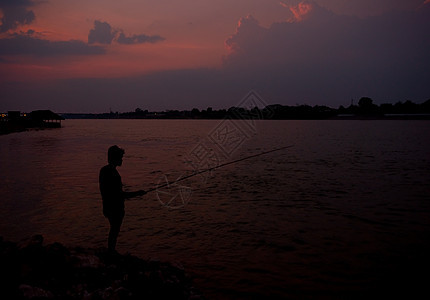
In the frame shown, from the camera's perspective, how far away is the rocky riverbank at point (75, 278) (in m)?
4.89

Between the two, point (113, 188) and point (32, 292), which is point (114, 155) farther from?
point (32, 292)

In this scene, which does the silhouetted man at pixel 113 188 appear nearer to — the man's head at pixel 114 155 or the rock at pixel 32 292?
the man's head at pixel 114 155

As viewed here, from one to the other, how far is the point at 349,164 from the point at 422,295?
21.5m

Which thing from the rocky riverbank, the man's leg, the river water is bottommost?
the river water

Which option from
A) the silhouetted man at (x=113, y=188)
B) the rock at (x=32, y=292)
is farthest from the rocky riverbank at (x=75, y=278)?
the silhouetted man at (x=113, y=188)

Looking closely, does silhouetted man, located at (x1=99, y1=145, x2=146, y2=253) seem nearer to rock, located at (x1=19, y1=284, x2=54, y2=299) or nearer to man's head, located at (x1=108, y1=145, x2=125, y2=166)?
man's head, located at (x1=108, y1=145, x2=125, y2=166)

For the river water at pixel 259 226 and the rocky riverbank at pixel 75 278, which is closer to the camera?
the rocky riverbank at pixel 75 278

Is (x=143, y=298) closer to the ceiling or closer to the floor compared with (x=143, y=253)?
closer to the ceiling

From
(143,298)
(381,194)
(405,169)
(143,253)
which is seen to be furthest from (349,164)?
(143,298)

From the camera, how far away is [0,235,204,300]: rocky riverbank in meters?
4.89

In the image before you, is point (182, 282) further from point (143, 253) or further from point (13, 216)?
point (13, 216)

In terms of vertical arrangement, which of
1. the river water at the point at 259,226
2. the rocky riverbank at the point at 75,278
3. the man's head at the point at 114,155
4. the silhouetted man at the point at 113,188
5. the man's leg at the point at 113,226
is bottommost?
the river water at the point at 259,226

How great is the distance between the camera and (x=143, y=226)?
1071 cm

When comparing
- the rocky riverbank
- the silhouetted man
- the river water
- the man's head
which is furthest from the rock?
the river water
